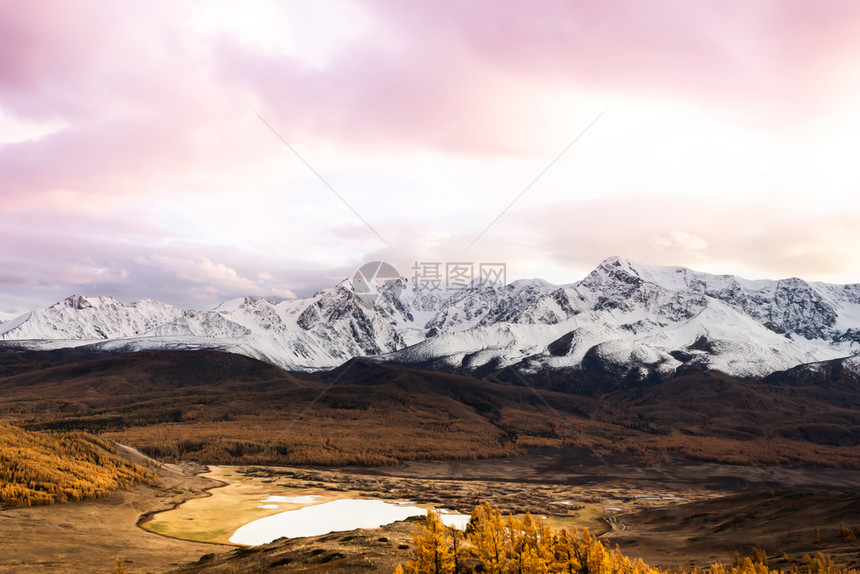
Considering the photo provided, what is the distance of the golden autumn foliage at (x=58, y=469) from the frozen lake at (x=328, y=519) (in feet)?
77.9

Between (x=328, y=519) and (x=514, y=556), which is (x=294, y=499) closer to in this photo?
(x=328, y=519)

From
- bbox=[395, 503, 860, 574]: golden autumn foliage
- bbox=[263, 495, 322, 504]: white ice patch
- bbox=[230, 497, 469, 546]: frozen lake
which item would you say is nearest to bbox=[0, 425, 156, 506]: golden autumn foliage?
bbox=[263, 495, 322, 504]: white ice patch

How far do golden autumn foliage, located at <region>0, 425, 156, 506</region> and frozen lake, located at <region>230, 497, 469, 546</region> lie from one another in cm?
2376

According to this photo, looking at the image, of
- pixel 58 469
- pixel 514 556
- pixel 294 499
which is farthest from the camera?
pixel 294 499

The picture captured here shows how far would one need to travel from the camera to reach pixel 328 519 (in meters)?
85.1

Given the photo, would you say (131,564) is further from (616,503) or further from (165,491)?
(616,503)

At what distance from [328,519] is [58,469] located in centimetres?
3912

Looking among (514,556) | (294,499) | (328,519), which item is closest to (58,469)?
(294,499)

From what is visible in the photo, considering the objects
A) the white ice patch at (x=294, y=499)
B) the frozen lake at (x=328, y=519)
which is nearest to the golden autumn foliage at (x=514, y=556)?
the frozen lake at (x=328, y=519)

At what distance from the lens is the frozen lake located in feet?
239

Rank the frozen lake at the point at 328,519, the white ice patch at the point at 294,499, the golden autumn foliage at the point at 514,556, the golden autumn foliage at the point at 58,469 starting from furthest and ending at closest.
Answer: the white ice patch at the point at 294,499 → the frozen lake at the point at 328,519 → the golden autumn foliage at the point at 58,469 → the golden autumn foliage at the point at 514,556

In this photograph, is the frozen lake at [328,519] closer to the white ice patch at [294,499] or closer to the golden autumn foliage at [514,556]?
the white ice patch at [294,499]

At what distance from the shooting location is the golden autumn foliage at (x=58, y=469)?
229ft

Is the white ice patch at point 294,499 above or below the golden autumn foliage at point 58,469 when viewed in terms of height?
below
